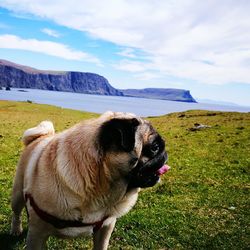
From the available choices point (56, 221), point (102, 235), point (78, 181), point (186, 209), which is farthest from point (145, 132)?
point (186, 209)

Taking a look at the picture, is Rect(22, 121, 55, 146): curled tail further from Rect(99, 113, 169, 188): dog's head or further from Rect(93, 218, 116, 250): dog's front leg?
Rect(93, 218, 116, 250): dog's front leg

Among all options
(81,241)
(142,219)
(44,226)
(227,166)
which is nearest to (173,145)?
(227,166)

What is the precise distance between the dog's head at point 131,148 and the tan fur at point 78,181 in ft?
0.05

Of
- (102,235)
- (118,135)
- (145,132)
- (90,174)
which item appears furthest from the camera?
(102,235)

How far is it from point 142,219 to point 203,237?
5.58 ft

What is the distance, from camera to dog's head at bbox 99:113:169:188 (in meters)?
5.64

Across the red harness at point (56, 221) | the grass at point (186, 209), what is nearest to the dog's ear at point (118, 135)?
the red harness at point (56, 221)

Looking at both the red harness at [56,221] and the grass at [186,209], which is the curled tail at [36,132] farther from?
the grass at [186,209]

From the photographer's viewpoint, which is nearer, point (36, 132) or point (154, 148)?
point (154, 148)

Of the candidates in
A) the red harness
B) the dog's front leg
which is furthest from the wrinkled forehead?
the dog's front leg

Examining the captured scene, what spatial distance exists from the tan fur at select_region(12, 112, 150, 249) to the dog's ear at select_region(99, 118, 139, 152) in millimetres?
126

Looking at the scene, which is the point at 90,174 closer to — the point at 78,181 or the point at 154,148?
the point at 78,181

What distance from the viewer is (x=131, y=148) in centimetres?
564

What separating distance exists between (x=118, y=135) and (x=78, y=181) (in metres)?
0.99
